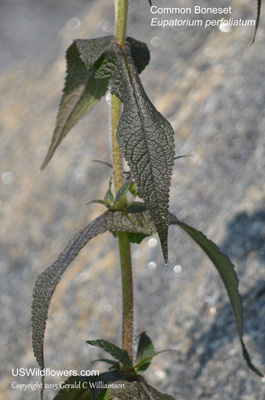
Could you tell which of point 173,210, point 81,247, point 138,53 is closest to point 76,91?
point 138,53

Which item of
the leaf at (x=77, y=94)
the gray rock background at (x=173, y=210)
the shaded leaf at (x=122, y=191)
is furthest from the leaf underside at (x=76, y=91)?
the gray rock background at (x=173, y=210)

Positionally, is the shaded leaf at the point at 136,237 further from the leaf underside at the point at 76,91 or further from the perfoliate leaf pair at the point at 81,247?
the leaf underside at the point at 76,91

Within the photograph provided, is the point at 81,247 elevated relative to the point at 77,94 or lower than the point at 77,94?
lower

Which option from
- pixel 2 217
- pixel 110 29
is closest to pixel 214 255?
pixel 2 217

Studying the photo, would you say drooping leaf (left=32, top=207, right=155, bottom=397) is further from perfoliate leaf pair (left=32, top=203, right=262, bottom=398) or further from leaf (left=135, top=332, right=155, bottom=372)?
leaf (left=135, top=332, right=155, bottom=372)

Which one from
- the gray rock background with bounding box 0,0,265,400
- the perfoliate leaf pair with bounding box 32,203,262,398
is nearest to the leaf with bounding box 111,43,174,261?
the perfoliate leaf pair with bounding box 32,203,262,398

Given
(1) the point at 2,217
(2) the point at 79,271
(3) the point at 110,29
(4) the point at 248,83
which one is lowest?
(2) the point at 79,271

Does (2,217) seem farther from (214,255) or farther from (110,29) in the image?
(214,255)

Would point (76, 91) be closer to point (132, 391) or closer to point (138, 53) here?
point (138, 53)
